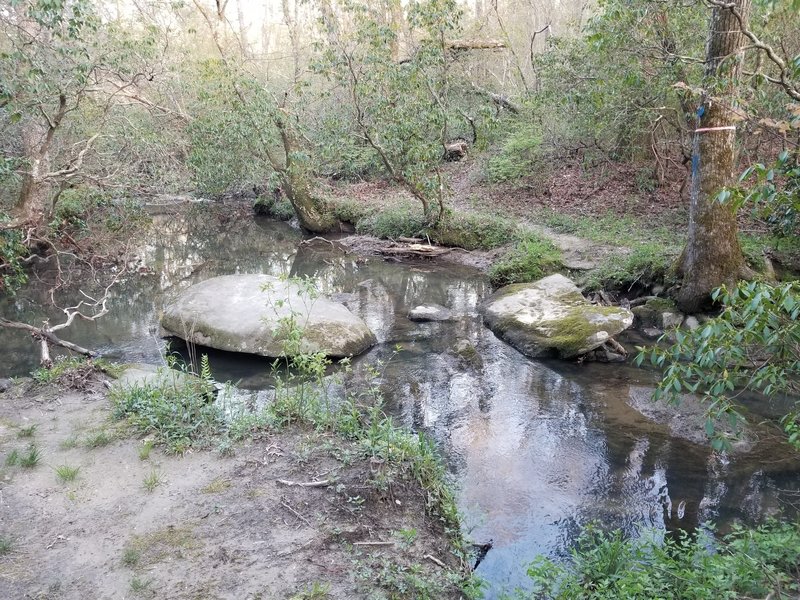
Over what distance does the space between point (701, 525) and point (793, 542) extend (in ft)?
3.83

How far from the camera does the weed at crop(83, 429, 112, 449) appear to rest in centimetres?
485

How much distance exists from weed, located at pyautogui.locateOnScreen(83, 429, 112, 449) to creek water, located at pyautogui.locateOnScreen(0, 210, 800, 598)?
2.42m

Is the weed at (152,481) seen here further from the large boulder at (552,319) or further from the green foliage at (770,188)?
the large boulder at (552,319)

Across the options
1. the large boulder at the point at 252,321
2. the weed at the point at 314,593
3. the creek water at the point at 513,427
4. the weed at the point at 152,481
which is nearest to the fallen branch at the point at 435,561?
the creek water at the point at 513,427

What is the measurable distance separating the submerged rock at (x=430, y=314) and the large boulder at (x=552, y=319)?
629mm

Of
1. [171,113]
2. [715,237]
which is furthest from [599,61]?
[171,113]

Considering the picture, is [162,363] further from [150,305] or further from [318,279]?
[318,279]

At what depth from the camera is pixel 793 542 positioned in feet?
11.1

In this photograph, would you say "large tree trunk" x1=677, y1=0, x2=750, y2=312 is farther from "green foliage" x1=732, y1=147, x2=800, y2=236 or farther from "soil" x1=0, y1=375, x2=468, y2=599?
"soil" x1=0, y1=375, x2=468, y2=599

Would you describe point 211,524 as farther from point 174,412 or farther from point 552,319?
point 552,319

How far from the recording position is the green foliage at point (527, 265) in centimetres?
1098

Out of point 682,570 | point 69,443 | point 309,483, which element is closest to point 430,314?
point 309,483

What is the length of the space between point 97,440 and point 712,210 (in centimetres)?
771

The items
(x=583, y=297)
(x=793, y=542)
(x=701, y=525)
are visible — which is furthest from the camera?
(x=583, y=297)
